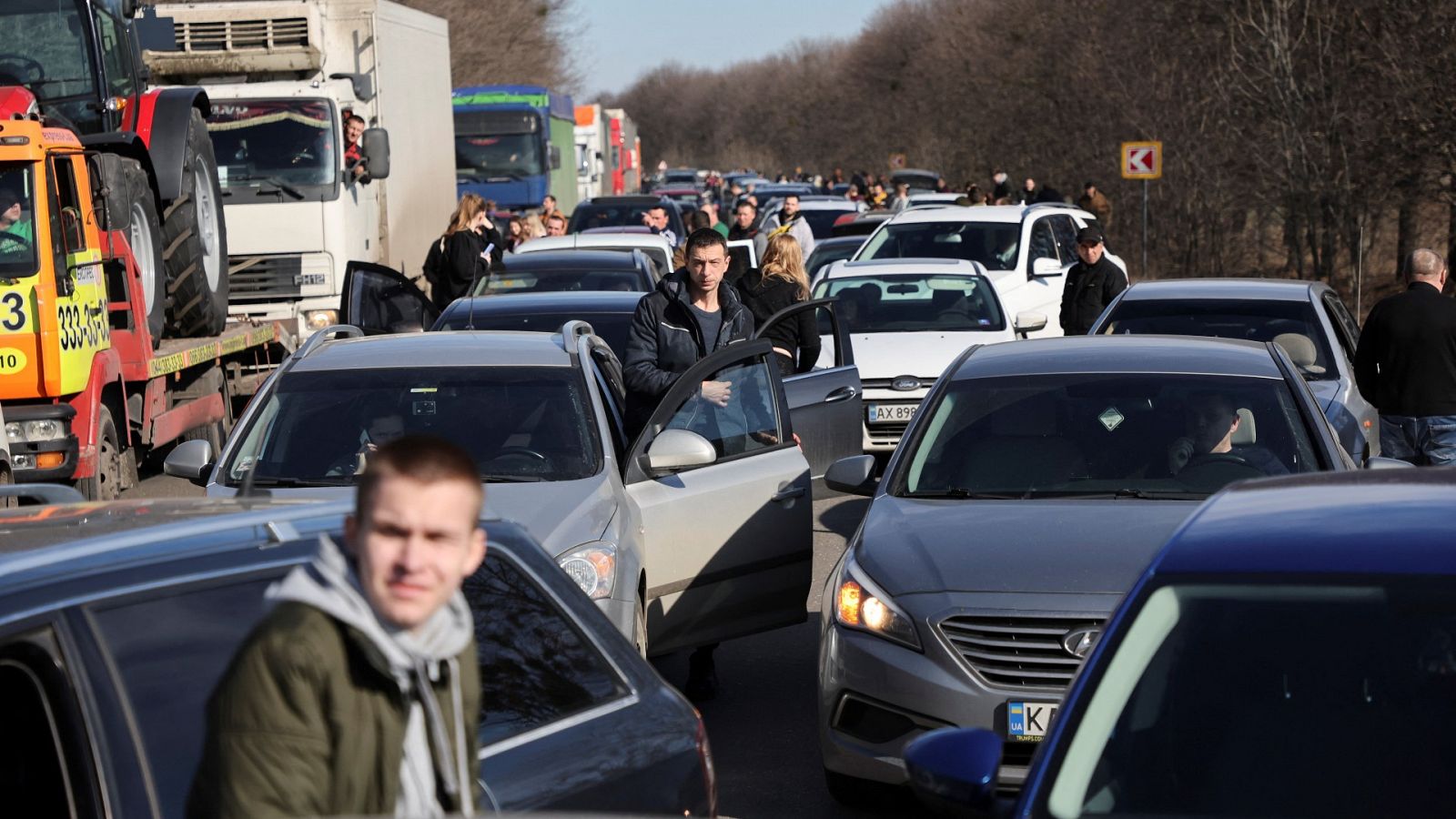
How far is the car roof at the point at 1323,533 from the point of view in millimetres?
3629

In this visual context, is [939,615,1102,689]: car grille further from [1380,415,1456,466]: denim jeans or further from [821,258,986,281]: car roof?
[821,258,986,281]: car roof

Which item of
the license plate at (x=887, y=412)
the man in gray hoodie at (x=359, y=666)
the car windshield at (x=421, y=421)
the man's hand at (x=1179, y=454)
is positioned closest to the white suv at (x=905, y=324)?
the license plate at (x=887, y=412)

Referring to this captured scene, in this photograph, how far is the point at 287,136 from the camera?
62.4 ft

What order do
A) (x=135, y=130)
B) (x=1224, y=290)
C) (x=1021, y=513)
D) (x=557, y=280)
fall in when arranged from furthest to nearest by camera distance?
(x=557, y=280), (x=135, y=130), (x=1224, y=290), (x=1021, y=513)

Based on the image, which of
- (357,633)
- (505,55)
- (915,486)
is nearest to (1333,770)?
(357,633)

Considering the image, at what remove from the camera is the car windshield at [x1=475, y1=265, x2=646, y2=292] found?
13.9 m

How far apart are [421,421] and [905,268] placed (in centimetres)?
922

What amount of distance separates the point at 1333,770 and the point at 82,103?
11344mm

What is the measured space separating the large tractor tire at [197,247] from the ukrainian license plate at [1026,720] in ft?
32.2

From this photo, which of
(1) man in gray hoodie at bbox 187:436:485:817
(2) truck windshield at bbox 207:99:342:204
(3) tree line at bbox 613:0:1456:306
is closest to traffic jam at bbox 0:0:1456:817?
(1) man in gray hoodie at bbox 187:436:485:817

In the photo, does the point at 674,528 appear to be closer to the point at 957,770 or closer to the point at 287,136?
the point at 957,770

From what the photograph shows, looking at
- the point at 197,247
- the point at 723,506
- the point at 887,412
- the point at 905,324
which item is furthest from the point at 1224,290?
the point at 197,247

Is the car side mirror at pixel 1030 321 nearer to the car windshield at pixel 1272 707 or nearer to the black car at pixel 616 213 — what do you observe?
the car windshield at pixel 1272 707

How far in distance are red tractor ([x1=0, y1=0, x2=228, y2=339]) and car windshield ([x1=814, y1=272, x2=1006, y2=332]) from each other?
5004 mm
